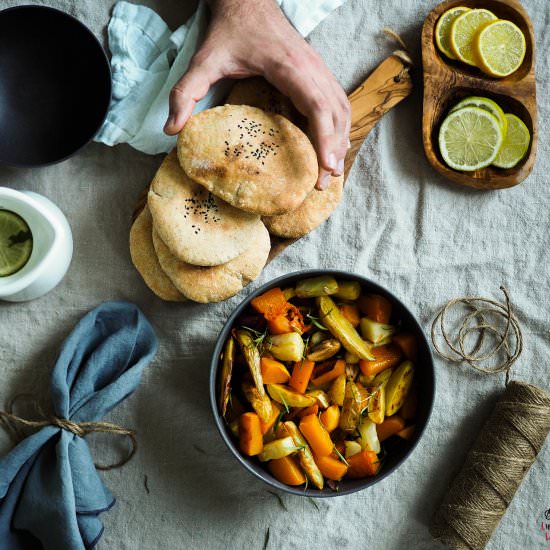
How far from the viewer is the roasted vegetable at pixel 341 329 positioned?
136 cm

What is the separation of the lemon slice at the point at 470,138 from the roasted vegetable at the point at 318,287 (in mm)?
431

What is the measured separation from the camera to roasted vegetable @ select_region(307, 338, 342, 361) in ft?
4.47

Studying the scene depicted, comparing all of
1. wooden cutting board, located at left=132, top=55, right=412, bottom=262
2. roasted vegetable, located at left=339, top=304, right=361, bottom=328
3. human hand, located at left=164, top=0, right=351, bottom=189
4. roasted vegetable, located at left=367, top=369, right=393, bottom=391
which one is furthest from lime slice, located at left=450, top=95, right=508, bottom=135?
roasted vegetable, located at left=367, top=369, right=393, bottom=391

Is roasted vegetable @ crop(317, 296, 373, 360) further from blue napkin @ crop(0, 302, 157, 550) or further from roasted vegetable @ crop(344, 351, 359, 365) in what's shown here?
blue napkin @ crop(0, 302, 157, 550)

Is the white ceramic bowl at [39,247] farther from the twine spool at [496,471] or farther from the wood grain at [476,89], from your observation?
the twine spool at [496,471]

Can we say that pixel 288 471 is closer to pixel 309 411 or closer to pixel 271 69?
pixel 309 411

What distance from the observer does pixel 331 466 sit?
1343 mm

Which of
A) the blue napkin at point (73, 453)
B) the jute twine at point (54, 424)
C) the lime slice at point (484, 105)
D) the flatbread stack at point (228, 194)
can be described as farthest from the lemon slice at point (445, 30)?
the jute twine at point (54, 424)

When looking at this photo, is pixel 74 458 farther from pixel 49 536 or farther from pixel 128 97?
pixel 128 97

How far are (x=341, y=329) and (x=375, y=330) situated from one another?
8 centimetres

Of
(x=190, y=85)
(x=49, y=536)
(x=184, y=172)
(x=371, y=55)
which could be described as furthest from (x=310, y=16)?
(x=49, y=536)

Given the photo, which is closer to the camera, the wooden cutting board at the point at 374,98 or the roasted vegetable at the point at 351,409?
the roasted vegetable at the point at 351,409

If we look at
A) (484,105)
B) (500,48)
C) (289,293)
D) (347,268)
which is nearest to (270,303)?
(289,293)

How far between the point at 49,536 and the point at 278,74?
114 centimetres
